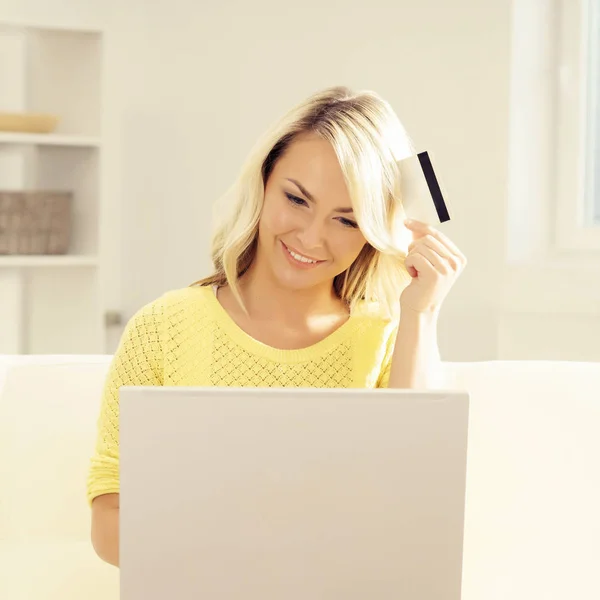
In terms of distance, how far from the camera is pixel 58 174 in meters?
3.21

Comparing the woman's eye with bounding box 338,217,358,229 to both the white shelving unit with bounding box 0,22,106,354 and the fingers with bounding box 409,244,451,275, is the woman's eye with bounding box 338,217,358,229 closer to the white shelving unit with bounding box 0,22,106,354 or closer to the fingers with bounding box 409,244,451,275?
the fingers with bounding box 409,244,451,275

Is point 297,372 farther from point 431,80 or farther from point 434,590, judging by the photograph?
point 431,80

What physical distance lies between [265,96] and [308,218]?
1729 millimetres

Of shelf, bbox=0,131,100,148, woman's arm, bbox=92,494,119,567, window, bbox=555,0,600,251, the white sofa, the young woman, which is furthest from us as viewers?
shelf, bbox=0,131,100,148

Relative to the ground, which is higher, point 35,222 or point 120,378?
point 35,222

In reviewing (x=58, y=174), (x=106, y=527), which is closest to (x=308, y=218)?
(x=106, y=527)

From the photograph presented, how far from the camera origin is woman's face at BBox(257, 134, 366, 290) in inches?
54.4

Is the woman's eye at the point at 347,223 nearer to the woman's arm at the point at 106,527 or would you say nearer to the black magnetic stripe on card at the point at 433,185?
the black magnetic stripe on card at the point at 433,185

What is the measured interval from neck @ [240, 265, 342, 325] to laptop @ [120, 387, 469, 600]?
0.73 metres

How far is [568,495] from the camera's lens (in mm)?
1587

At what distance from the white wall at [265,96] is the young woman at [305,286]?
106 centimetres

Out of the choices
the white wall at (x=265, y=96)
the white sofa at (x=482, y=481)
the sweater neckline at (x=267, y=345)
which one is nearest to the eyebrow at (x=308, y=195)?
the sweater neckline at (x=267, y=345)

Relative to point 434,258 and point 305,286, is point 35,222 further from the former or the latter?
point 434,258

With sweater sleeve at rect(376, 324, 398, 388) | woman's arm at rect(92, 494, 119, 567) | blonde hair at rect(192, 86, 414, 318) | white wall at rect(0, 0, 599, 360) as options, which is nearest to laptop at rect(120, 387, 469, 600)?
woman's arm at rect(92, 494, 119, 567)
